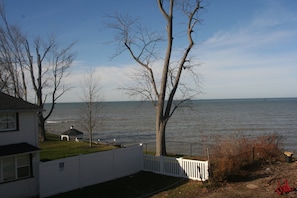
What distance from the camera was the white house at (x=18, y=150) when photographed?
13734mm

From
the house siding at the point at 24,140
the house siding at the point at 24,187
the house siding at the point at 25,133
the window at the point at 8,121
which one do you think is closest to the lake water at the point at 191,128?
the house siding at the point at 25,133

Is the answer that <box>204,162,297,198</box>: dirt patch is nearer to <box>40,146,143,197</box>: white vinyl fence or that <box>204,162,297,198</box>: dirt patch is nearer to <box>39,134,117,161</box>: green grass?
<box>40,146,143,197</box>: white vinyl fence

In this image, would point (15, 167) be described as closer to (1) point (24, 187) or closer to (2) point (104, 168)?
(1) point (24, 187)

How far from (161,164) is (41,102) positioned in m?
20.6

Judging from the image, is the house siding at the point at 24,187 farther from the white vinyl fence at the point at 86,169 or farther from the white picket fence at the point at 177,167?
the white picket fence at the point at 177,167

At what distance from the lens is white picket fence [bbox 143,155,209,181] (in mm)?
15070

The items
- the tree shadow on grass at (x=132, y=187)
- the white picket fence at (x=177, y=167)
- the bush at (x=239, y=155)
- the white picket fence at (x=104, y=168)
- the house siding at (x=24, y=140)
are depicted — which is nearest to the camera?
the house siding at (x=24, y=140)

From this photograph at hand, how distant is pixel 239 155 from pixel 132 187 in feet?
19.4

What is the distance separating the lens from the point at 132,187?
49.1ft

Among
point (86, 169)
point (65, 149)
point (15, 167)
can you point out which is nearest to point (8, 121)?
point (15, 167)

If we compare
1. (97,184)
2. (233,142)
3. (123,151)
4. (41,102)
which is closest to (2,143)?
(97,184)

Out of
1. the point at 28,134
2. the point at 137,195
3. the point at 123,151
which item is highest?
the point at 28,134

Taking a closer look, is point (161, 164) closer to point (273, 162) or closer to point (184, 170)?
point (184, 170)

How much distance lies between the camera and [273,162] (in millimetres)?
17828
